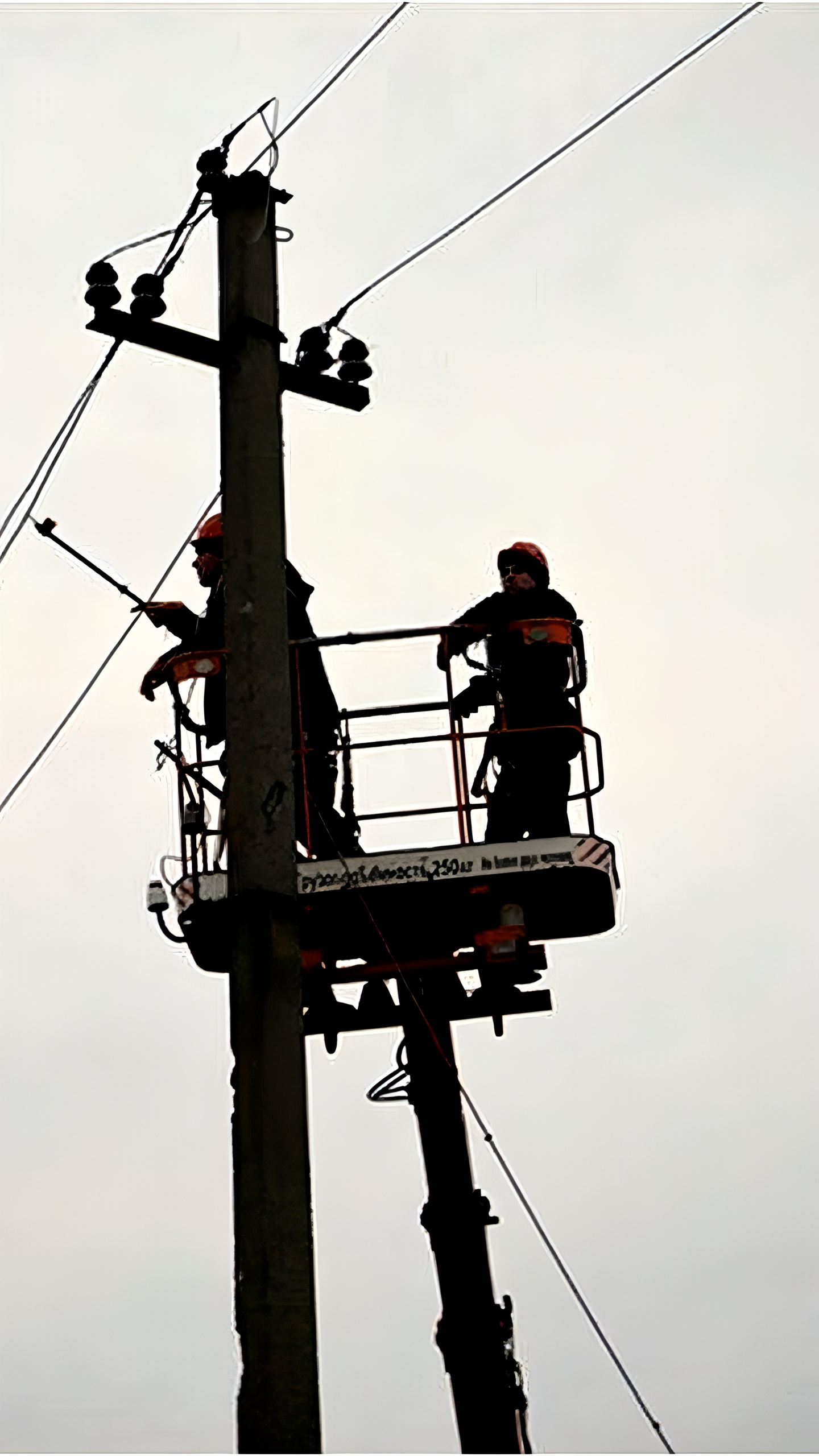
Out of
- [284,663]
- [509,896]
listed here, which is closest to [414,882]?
[509,896]

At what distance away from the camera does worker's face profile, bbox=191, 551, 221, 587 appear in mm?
12305

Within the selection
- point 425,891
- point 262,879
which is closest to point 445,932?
point 425,891

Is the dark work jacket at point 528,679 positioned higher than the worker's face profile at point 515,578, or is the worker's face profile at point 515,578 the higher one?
the worker's face profile at point 515,578

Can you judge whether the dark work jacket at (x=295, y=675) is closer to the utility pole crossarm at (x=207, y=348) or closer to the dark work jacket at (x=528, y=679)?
the dark work jacket at (x=528, y=679)

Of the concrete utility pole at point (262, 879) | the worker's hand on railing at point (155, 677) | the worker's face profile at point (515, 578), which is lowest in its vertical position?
the concrete utility pole at point (262, 879)

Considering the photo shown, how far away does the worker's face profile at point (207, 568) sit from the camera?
12305 mm

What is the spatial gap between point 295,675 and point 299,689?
281 mm

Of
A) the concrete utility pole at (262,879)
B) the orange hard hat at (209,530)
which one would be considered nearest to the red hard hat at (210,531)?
the orange hard hat at (209,530)

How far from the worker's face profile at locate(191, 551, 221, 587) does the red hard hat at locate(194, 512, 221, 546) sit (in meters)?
0.08

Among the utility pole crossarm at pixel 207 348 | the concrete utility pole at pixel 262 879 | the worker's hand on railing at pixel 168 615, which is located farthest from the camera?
the worker's hand on railing at pixel 168 615

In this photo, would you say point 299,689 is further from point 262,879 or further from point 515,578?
point 262,879

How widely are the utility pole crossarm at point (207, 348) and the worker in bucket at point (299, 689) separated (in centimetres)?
178

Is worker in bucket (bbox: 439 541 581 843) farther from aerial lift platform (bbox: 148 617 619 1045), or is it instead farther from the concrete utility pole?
the concrete utility pole

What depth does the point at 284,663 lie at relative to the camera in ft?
27.9
